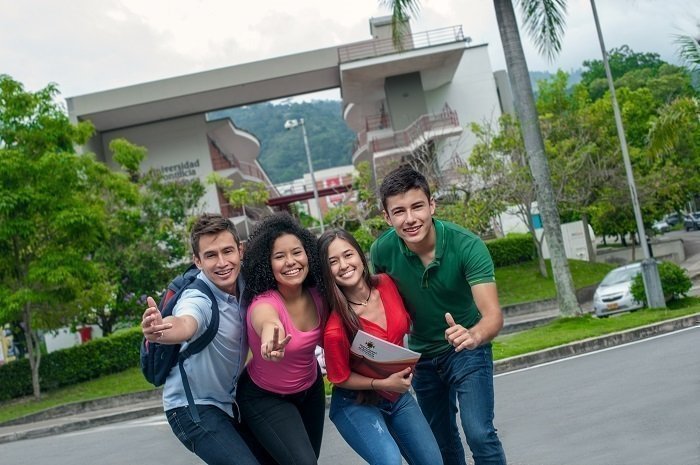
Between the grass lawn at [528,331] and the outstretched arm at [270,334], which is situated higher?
the outstretched arm at [270,334]

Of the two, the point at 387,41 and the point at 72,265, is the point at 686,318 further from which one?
the point at 387,41

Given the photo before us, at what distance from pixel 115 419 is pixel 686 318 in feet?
37.8

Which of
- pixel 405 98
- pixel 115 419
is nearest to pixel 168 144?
pixel 405 98

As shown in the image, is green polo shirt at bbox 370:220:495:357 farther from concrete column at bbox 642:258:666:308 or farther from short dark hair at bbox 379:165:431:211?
concrete column at bbox 642:258:666:308

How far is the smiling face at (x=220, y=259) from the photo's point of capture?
502cm

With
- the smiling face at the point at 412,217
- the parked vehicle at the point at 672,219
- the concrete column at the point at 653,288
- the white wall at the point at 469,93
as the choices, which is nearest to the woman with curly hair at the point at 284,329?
the smiling face at the point at 412,217

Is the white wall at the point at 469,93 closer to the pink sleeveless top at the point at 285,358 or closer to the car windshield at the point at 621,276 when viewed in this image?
the car windshield at the point at 621,276

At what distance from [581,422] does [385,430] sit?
4592 millimetres

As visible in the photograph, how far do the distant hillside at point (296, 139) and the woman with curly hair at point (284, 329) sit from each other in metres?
108

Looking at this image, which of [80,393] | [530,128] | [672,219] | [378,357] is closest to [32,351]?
[80,393]

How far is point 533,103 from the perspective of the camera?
808 inches

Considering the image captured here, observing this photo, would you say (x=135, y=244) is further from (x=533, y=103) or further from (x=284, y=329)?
(x=284, y=329)

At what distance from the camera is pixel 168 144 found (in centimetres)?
5081

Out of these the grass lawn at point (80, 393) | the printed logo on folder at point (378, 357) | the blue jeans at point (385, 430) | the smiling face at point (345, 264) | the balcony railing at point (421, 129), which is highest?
the balcony railing at point (421, 129)
